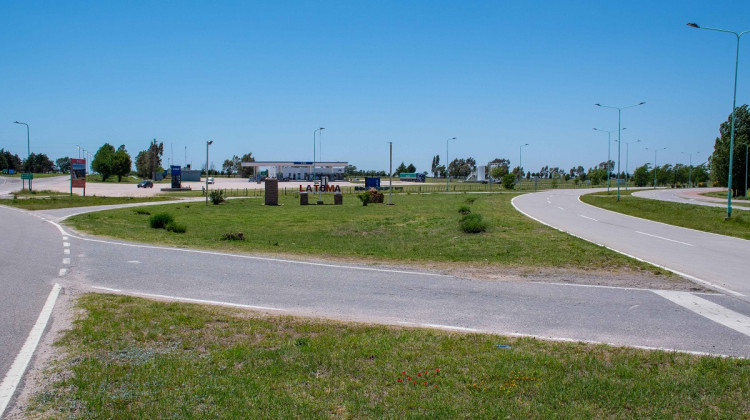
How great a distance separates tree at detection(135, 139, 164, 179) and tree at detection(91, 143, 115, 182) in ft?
70.5

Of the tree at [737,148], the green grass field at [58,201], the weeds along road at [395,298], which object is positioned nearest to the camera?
the weeds along road at [395,298]

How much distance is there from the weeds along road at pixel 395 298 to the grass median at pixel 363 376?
848mm

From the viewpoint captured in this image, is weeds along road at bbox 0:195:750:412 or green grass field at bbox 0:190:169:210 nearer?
weeds along road at bbox 0:195:750:412

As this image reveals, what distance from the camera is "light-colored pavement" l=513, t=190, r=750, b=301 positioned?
39.0 ft

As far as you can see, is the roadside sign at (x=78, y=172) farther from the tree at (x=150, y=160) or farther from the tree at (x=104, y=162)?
the tree at (x=150, y=160)

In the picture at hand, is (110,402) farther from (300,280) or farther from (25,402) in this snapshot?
(300,280)

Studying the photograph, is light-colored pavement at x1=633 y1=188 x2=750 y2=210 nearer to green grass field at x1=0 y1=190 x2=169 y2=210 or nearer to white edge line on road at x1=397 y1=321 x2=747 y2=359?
white edge line on road at x1=397 y1=321 x2=747 y2=359

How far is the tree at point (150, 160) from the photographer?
151875mm

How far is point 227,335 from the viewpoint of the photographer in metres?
6.83

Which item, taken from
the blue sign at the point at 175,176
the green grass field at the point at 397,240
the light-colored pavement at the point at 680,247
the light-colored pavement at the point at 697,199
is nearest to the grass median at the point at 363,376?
the light-colored pavement at the point at 680,247

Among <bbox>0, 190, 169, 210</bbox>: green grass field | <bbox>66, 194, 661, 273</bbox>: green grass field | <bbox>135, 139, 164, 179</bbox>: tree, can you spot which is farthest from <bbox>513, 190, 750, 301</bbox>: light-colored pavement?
<bbox>135, 139, 164, 179</bbox>: tree

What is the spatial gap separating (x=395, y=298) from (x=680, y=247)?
12.4 m

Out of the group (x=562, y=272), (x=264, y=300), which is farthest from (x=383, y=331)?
(x=562, y=272)

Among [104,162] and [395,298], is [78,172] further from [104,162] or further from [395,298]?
[104,162]
